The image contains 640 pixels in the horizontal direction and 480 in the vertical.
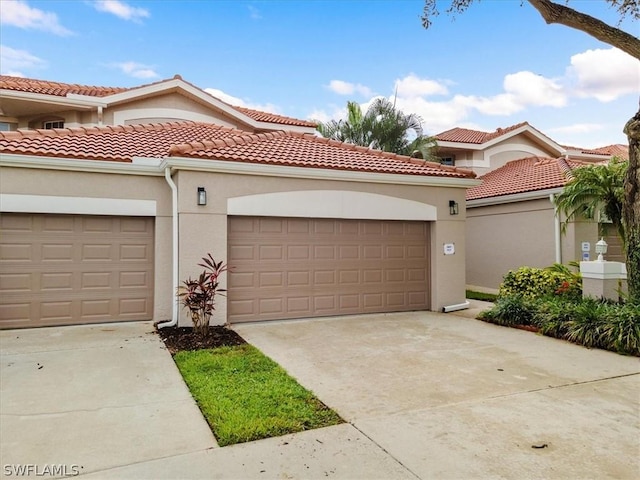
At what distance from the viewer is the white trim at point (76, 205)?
8.40 metres

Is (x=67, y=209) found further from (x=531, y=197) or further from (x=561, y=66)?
(x=561, y=66)

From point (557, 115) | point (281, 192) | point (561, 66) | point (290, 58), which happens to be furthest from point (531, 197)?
point (290, 58)

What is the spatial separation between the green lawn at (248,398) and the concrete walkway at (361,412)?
0.14m

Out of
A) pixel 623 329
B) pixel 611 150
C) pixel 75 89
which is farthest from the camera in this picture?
pixel 611 150

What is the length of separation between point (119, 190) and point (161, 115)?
768cm

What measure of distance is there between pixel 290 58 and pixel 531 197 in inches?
445

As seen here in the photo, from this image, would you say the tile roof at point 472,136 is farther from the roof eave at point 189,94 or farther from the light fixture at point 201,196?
the light fixture at point 201,196

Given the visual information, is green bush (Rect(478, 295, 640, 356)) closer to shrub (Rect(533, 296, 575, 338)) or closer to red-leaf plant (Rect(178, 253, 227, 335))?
shrub (Rect(533, 296, 575, 338))

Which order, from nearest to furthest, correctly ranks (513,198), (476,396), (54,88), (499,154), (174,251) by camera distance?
1. (476,396)
2. (174,251)
3. (513,198)
4. (54,88)
5. (499,154)

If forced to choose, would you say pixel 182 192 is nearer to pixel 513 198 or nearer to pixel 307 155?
pixel 307 155

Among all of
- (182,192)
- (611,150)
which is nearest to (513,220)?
(182,192)

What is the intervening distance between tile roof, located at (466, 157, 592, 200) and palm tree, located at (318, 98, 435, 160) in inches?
113

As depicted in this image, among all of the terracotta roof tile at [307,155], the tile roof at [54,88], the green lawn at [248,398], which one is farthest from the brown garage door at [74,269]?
the tile roof at [54,88]

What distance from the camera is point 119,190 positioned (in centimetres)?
908
